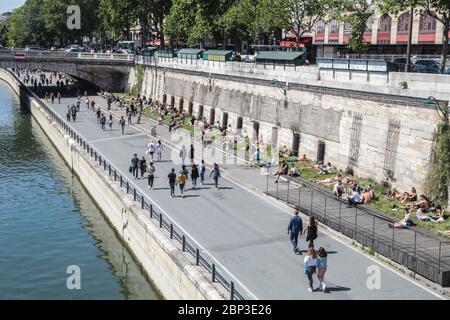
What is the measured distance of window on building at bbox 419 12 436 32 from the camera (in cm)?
5719

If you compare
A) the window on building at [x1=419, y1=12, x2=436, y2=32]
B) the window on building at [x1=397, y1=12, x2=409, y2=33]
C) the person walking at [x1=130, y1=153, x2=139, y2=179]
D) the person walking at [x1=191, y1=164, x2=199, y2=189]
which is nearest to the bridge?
the window on building at [x1=397, y1=12, x2=409, y2=33]

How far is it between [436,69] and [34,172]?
27306mm

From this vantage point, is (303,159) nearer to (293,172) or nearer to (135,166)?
(293,172)

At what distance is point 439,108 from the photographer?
2717 centimetres

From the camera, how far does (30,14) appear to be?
13512 centimetres

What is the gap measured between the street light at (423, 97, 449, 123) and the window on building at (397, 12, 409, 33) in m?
34.4

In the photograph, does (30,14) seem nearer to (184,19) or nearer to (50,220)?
(184,19)

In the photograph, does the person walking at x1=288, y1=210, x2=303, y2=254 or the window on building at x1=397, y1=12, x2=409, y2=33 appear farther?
the window on building at x1=397, y1=12, x2=409, y2=33

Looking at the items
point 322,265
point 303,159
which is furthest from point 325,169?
point 322,265

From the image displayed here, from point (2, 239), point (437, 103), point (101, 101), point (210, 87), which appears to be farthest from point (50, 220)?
point (101, 101)

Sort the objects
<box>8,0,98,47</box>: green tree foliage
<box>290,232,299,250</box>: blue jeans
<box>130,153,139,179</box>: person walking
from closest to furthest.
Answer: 1. <box>290,232,299,250</box>: blue jeans
2. <box>130,153,139,179</box>: person walking
3. <box>8,0,98,47</box>: green tree foliage

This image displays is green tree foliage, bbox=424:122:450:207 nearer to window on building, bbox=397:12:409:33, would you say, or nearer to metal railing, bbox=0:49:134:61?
window on building, bbox=397:12:409:33

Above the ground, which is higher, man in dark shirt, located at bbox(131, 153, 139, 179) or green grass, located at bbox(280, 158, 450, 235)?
man in dark shirt, located at bbox(131, 153, 139, 179)
